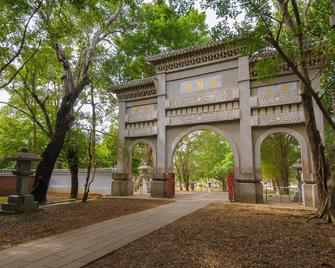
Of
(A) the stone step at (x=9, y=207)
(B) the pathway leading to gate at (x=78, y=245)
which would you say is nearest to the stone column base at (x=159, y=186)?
(B) the pathway leading to gate at (x=78, y=245)

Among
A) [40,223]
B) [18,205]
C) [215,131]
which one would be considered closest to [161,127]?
[215,131]

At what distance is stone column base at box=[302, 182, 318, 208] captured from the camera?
9.04 m

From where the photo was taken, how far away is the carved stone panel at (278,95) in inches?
400

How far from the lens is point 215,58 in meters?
12.0

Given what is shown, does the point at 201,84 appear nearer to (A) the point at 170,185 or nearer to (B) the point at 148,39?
(A) the point at 170,185

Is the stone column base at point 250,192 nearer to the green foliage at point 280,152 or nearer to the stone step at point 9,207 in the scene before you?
the green foliage at point 280,152

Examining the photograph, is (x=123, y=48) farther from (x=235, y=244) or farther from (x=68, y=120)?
(x=235, y=244)

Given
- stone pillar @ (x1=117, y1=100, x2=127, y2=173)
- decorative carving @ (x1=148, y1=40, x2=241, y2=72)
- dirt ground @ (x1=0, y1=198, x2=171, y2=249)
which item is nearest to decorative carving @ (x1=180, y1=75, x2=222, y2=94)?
decorative carving @ (x1=148, y1=40, x2=241, y2=72)

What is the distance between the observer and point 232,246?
426 cm

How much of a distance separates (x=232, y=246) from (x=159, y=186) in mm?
8417

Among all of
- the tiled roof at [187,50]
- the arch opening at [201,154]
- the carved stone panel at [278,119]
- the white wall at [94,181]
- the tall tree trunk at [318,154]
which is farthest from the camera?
the arch opening at [201,154]

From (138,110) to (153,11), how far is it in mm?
7845

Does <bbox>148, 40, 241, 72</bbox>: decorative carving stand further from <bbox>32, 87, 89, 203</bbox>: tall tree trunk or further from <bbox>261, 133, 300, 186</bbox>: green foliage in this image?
<bbox>261, 133, 300, 186</bbox>: green foliage

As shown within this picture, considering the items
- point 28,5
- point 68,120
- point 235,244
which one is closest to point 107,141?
point 68,120
